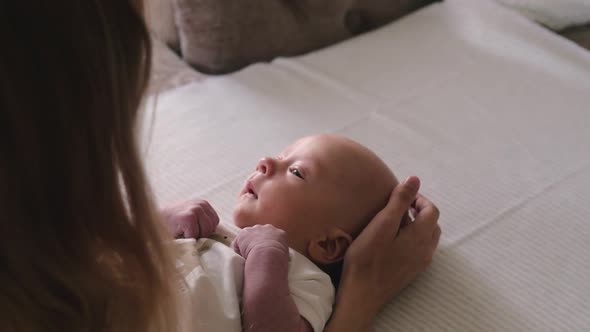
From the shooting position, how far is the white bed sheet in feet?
2.97

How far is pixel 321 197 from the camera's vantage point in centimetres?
86

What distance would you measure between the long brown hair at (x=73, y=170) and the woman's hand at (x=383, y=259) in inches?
12.5

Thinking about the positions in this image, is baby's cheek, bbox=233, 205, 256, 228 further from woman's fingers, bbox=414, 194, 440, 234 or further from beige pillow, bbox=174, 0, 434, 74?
beige pillow, bbox=174, 0, 434, 74

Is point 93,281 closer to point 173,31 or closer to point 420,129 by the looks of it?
point 420,129

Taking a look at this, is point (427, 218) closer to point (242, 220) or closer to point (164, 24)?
point (242, 220)

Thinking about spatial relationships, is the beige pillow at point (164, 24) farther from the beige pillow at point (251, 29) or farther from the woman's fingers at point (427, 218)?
the woman's fingers at point (427, 218)

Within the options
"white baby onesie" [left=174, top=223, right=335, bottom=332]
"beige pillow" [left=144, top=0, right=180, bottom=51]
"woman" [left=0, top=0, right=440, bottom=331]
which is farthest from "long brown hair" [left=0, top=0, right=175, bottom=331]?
"beige pillow" [left=144, top=0, right=180, bottom=51]

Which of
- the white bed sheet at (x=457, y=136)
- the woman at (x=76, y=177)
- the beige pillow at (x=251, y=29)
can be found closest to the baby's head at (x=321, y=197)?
the white bed sheet at (x=457, y=136)

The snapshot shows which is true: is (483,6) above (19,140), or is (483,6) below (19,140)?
below

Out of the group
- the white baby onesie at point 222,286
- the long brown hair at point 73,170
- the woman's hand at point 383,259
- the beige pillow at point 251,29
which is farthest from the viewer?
the beige pillow at point 251,29

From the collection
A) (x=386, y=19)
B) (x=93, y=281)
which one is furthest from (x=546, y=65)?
(x=93, y=281)

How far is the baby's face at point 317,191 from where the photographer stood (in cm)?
86

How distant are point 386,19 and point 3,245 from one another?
56.3 inches

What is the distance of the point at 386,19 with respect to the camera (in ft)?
5.73
